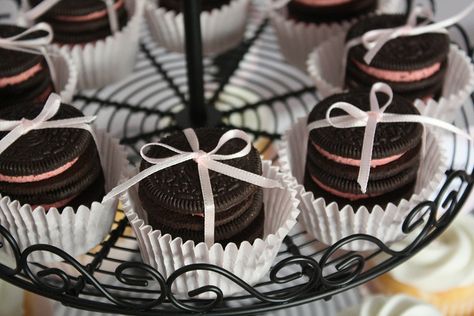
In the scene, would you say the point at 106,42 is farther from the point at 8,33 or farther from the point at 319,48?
the point at 319,48

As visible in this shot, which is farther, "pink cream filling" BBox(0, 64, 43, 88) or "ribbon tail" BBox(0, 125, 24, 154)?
"pink cream filling" BBox(0, 64, 43, 88)

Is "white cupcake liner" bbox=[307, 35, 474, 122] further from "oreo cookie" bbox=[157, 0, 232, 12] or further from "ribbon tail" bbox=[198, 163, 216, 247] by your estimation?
"ribbon tail" bbox=[198, 163, 216, 247]

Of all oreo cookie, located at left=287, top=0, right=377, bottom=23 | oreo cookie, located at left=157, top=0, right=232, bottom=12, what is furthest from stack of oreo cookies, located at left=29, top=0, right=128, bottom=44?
oreo cookie, located at left=287, top=0, right=377, bottom=23

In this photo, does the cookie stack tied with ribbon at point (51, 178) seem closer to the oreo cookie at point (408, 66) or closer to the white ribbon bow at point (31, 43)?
the white ribbon bow at point (31, 43)

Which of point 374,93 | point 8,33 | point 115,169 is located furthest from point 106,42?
point 374,93

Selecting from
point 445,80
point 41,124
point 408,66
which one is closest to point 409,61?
point 408,66
